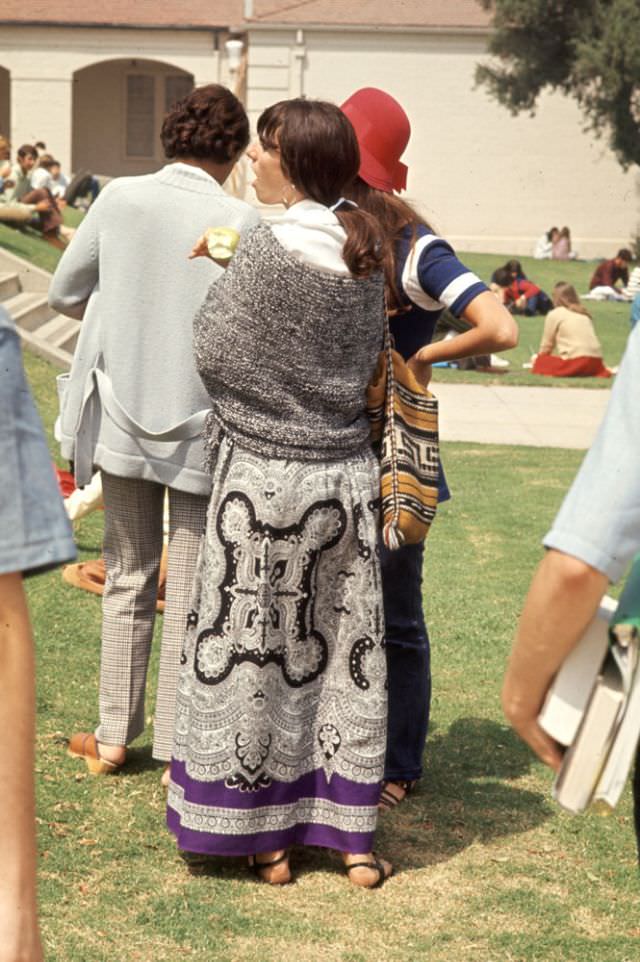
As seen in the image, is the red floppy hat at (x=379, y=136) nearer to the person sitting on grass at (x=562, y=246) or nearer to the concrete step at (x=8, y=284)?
the concrete step at (x=8, y=284)

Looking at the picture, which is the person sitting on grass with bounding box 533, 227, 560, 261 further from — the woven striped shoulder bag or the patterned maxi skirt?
the patterned maxi skirt

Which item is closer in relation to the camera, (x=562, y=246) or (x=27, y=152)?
(x=27, y=152)

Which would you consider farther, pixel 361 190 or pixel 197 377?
pixel 197 377

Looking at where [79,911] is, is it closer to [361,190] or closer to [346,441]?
[346,441]

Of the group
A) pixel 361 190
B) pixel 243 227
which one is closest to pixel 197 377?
pixel 243 227

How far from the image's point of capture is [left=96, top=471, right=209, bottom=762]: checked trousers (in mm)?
4664

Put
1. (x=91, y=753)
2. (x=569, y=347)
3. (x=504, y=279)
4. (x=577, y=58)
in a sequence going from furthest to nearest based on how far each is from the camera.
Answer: (x=577, y=58)
(x=504, y=279)
(x=569, y=347)
(x=91, y=753)

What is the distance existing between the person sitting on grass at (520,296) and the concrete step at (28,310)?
398 inches

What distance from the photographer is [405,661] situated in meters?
4.71

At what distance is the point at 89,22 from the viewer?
141 ft

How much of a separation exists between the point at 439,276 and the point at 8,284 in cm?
1243

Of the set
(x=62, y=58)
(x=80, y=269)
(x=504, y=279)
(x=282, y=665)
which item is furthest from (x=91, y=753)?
(x=62, y=58)

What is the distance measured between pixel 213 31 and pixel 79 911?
41.2m

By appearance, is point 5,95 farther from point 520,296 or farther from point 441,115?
point 520,296
